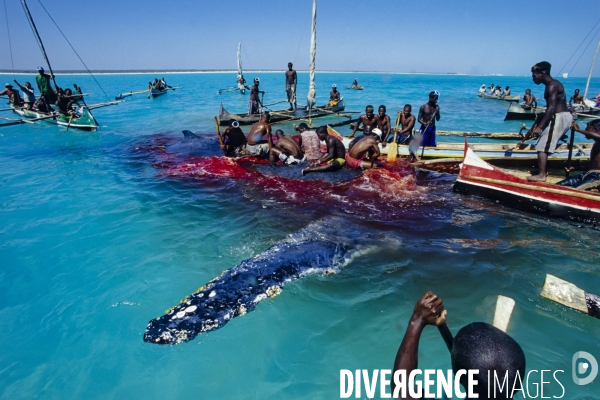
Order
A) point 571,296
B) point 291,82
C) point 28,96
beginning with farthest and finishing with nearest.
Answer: point 291,82 → point 28,96 → point 571,296

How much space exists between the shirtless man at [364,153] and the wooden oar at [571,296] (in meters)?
5.76

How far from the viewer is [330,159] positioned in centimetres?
A: 908

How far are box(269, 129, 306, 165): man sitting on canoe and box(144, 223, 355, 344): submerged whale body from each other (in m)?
4.52

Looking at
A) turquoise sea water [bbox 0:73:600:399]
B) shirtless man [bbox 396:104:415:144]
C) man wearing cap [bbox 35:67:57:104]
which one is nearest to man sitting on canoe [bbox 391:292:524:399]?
turquoise sea water [bbox 0:73:600:399]

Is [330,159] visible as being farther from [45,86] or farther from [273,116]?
[45,86]

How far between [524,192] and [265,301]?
5784 millimetres

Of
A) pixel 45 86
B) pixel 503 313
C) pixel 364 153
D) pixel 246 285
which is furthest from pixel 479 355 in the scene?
pixel 45 86

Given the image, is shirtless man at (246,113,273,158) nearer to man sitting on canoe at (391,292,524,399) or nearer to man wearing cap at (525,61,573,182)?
man wearing cap at (525,61,573,182)

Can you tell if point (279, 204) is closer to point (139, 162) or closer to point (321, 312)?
point (321, 312)

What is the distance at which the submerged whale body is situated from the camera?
369cm

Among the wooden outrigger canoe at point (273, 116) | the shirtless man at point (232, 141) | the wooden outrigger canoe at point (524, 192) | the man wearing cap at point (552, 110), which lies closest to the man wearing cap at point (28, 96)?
the wooden outrigger canoe at point (273, 116)

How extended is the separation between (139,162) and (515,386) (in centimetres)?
1269

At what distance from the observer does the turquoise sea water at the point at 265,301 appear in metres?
3.37

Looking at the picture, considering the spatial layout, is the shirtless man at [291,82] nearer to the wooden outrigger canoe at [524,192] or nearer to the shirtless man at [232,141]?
the shirtless man at [232,141]
